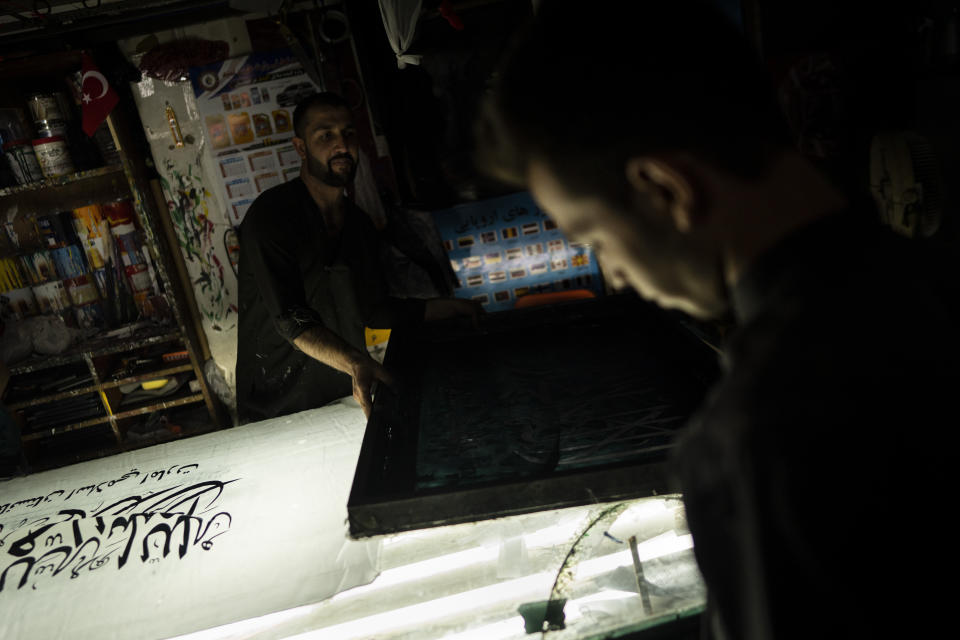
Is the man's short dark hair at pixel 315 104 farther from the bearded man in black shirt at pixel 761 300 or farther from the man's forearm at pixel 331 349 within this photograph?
the bearded man in black shirt at pixel 761 300

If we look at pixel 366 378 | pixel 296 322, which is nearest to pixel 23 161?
pixel 296 322

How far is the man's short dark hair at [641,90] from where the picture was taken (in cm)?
57

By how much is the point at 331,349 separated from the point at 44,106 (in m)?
2.43

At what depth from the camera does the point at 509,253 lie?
3.62 metres

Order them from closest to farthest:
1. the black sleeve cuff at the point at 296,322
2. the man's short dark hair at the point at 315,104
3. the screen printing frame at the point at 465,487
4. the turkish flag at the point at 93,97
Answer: the screen printing frame at the point at 465,487 → the black sleeve cuff at the point at 296,322 → the man's short dark hair at the point at 315,104 → the turkish flag at the point at 93,97

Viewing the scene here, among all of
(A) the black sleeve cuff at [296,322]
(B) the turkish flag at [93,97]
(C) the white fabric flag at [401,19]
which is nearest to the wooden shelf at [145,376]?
(B) the turkish flag at [93,97]

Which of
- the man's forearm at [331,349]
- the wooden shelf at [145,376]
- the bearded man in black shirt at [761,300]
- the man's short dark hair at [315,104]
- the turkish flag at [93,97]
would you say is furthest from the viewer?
the wooden shelf at [145,376]

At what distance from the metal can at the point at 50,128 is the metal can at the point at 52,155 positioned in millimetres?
49

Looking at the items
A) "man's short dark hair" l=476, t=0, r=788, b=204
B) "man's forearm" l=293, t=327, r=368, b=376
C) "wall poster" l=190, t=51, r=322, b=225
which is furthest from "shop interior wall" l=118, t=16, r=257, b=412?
"man's short dark hair" l=476, t=0, r=788, b=204

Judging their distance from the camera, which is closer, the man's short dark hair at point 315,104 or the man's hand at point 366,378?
the man's hand at point 366,378

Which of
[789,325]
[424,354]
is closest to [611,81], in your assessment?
[789,325]

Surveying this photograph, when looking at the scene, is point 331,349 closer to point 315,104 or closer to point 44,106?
point 315,104

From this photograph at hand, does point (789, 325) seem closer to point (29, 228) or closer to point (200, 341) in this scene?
point (200, 341)

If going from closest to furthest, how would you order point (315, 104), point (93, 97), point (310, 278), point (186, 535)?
point (186, 535) < point (315, 104) < point (310, 278) < point (93, 97)
